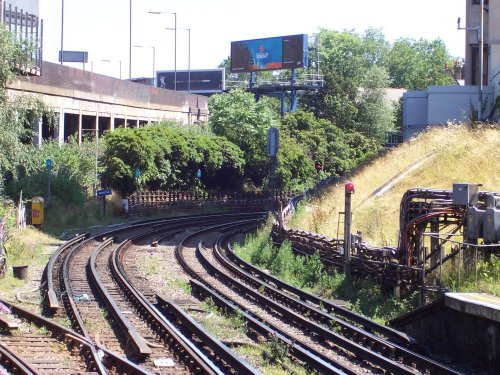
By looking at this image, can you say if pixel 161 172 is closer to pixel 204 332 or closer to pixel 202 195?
pixel 202 195

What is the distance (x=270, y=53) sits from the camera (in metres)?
76.1

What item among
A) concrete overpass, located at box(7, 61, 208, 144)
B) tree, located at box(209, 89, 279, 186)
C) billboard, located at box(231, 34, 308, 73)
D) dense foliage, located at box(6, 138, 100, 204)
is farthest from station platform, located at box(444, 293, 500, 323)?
billboard, located at box(231, 34, 308, 73)

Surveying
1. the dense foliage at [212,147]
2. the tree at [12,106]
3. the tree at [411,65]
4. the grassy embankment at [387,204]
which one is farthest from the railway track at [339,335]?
the tree at [411,65]

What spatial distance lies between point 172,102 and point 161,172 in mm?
21270

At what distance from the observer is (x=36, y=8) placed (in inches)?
2162

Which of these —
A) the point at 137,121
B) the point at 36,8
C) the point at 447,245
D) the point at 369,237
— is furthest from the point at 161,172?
the point at 447,245

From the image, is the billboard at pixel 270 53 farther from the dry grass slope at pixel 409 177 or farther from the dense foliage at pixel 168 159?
the dry grass slope at pixel 409 177

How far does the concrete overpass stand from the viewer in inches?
1689

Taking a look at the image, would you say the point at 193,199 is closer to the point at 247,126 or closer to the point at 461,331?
the point at 247,126

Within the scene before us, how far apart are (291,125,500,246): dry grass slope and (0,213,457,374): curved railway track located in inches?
176

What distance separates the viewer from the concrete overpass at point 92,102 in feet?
141

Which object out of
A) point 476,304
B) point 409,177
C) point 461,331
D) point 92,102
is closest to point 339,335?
point 461,331

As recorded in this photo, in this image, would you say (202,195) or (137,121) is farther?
(137,121)

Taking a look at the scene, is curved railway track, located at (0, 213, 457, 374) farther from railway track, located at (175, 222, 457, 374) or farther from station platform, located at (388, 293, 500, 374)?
station platform, located at (388, 293, 500, 374)
